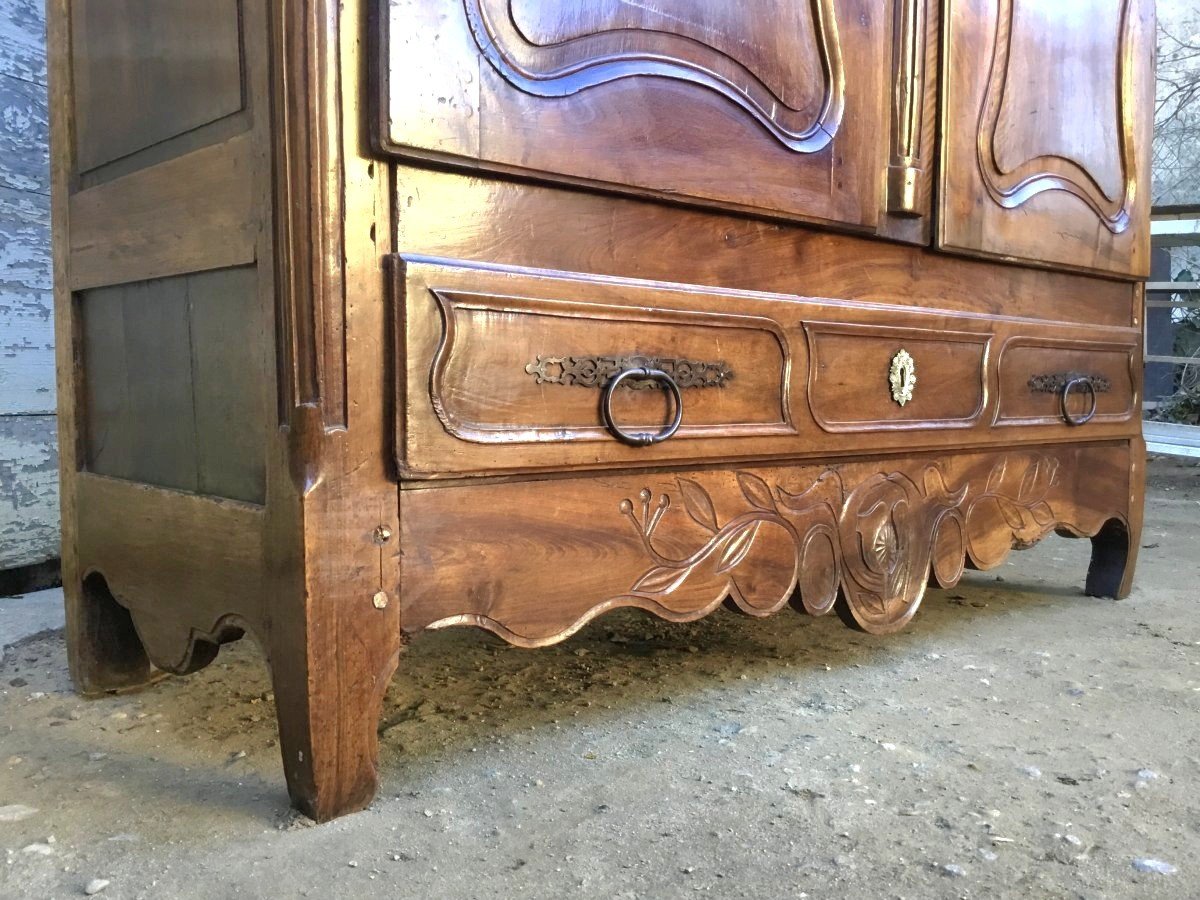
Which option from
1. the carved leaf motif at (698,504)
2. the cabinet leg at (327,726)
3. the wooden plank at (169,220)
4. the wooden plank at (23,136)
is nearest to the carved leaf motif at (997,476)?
the carved leaf motif at (698,504)

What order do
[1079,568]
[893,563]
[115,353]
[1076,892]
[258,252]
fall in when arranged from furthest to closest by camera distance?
[1079,568] < [893,563] < [115,353] < [258,252] < [1076,892]

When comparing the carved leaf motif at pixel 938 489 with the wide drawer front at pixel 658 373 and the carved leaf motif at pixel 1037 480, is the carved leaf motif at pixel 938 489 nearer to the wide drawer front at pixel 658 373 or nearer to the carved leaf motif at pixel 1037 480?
the wide drawer front at pixel 658 373

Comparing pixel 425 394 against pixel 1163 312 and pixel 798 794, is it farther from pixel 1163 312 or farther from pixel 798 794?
pixel 1163 312

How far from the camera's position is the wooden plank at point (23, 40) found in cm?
178

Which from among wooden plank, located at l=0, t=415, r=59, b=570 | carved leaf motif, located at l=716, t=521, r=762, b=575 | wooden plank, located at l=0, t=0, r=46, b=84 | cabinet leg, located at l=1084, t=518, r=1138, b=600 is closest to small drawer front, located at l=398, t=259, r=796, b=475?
carved leaf motif, located at l=716, t=521, r=762, b=575

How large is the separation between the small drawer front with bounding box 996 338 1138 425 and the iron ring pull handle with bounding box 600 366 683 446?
0.75m

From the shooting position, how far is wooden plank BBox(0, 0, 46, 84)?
5.85ft

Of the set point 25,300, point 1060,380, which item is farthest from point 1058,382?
point 25,300

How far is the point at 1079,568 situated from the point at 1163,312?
94.8 inches

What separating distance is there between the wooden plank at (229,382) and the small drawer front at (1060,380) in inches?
47.0

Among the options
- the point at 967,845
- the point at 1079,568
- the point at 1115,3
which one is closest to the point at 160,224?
the point at 967,845

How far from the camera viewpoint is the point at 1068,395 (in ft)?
5.74

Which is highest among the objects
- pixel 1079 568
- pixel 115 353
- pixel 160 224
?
pixel 160 224

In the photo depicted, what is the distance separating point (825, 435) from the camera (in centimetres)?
131
